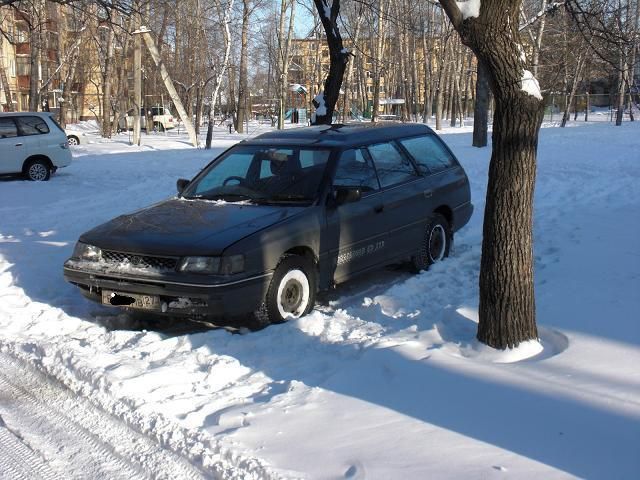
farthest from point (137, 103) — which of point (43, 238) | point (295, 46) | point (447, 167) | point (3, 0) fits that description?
point (295, 46)

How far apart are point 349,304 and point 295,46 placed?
56.0 metres

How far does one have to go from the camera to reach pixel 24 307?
705 cm

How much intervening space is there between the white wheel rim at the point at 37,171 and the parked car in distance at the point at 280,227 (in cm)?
1170

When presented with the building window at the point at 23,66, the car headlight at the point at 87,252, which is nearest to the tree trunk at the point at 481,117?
the car headlight at the point at 87,252

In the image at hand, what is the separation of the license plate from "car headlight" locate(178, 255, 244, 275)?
0.35 metres

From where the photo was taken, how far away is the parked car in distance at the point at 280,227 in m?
5.98

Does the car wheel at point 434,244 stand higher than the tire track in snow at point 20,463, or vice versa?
the car wheel at point 434,244

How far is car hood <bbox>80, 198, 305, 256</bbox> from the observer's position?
19.8 ft

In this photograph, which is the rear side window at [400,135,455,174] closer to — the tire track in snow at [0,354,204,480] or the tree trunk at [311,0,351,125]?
the tree trunk at [311,0,351,125]

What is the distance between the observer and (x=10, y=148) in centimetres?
1778

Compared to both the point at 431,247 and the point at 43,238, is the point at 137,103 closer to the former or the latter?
the point at 43,238

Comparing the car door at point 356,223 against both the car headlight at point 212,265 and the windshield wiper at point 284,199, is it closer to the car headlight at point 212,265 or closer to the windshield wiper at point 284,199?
the windshield wiper at point 284,199

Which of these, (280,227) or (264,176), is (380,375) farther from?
(264,176)

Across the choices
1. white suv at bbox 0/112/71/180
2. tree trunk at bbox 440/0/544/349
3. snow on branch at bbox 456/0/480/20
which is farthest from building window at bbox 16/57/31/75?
tree trunk at bbox 440/0/544/349
